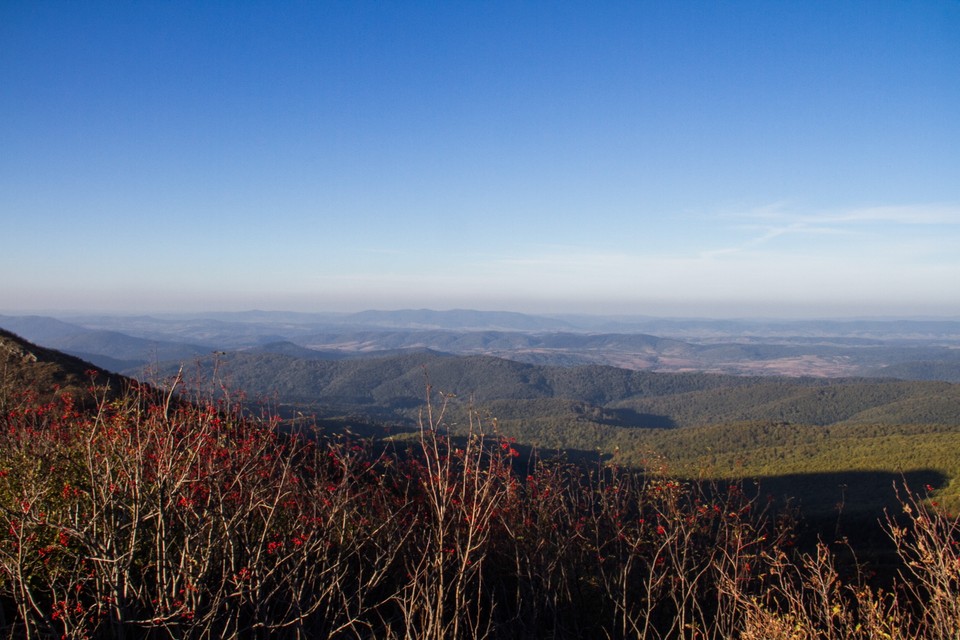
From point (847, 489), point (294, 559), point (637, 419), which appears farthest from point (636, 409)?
point (294, 559)

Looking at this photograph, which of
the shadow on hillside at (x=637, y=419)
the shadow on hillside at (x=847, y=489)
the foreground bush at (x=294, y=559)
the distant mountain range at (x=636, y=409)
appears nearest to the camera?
the foreground bush at (x=294, y=559)

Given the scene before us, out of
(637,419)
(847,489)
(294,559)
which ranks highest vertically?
(294,559)

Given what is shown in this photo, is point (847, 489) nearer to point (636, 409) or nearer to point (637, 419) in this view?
point (637, 419)

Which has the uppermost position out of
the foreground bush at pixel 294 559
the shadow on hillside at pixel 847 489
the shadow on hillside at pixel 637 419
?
the foreground bush at pixel 294 559

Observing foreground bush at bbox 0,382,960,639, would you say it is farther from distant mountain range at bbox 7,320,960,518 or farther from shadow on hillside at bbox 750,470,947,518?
shadow on hillside at bbox 750,470,947,518

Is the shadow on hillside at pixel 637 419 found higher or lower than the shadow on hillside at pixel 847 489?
lower

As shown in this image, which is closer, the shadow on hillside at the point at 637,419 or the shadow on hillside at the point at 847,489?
the shadow on hillside at the point at 847,489

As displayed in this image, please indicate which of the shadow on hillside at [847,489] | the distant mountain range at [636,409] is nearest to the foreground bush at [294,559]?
the distant mountain range at [636,409]

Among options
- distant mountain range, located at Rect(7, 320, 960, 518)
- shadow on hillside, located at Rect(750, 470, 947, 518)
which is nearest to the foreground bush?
distant mountain range, located at Rect(7, 320, 960, 518)

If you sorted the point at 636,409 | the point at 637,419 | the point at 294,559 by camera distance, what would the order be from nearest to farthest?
the point at 294,559 → the point at 637,419 → the point at 636,409

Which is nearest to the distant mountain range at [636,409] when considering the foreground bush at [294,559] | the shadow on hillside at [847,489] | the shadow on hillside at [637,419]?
the shadow on hillside at [847,489]

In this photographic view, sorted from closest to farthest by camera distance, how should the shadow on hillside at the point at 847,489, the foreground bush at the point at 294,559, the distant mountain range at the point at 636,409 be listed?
the foreground bush at the point at 294,559 → the distant mountain range at the point at 636,409 → the shadow on hillside at the point at 847,489

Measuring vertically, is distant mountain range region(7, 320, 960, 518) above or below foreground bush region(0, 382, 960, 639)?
below

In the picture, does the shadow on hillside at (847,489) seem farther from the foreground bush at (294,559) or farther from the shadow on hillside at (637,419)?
the shadow on hillside at (637,419)
